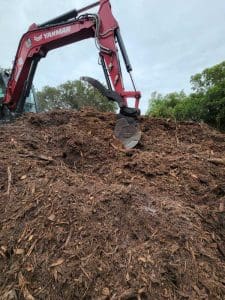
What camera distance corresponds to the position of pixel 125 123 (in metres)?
5.22

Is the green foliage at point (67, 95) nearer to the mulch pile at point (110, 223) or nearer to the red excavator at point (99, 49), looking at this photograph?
the red excavator at point (99, 49)

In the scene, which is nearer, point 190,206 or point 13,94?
point 190,206

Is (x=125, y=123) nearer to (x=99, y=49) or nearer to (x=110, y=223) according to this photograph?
(x=99, y=49)

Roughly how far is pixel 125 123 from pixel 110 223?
2627 mm

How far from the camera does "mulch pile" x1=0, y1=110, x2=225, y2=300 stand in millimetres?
2398

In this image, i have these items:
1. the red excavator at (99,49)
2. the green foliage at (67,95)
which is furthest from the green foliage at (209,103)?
the green foliage at (67,95)

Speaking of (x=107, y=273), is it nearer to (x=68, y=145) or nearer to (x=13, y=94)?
(x=68, y=145)

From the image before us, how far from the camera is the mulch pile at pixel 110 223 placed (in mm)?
2398

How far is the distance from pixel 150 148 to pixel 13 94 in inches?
Answer: 135

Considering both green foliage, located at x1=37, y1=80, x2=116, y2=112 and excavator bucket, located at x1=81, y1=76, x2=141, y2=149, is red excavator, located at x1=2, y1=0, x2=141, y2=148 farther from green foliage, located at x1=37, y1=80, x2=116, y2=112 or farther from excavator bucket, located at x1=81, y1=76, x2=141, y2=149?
green foliage, located at x1=37, y1=80, x2=116, y2=112

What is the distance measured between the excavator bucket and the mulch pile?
1.31 ft

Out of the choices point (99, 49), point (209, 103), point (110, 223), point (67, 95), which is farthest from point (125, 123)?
point (67, 95)

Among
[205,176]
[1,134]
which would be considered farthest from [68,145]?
[205,176]

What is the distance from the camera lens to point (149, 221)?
2828 millimetres
